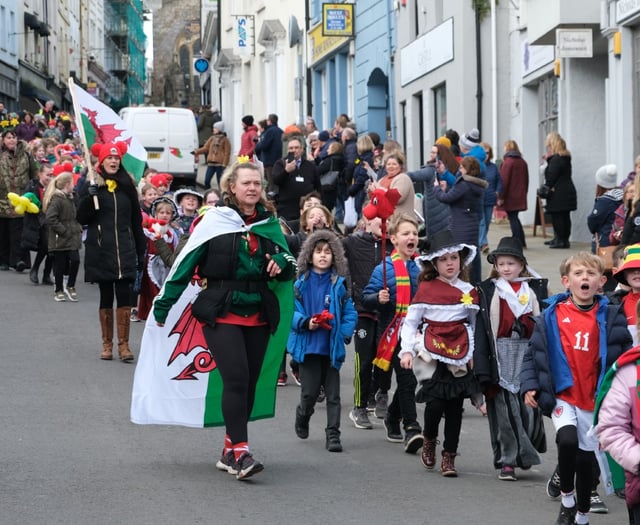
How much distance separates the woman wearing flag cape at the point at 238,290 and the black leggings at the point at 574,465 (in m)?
1.92

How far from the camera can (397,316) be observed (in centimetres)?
998

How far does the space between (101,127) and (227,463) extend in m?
6.96

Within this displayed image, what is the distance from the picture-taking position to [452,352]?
8719mm

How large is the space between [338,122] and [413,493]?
1839cm

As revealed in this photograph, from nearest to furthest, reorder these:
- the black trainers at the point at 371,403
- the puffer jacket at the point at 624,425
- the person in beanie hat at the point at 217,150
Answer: the puffer jacket at the point at 624,425 → the black trainers at the point at 371,403 → the person in beanie hat at the point at 217,150

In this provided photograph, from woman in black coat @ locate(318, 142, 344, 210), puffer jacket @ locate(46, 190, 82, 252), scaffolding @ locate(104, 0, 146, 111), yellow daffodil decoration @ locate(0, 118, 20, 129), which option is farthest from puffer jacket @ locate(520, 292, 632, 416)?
scaffolding @ locate(104, 0, 146, 111)

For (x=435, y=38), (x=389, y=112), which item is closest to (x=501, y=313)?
(x=435, y=38)

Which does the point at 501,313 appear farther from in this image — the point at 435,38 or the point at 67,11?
the point at 67,11

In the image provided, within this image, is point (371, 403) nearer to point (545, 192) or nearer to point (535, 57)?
point (545, 192)

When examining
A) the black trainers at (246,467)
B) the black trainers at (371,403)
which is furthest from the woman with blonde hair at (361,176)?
the black trainers at (246,467)

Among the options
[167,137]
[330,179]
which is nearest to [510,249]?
[330,179]

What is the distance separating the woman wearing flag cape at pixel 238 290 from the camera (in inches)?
335

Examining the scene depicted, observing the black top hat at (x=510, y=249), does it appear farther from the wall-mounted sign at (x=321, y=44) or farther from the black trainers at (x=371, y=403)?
the wall-mounted sign at (x=321, y=44)

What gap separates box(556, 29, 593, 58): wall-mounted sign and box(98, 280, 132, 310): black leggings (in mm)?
10486
